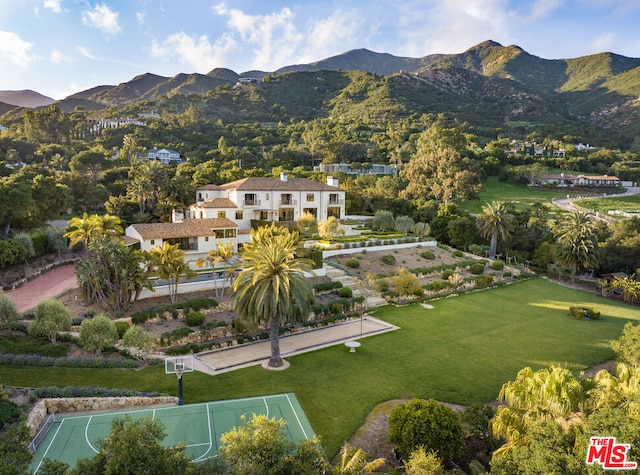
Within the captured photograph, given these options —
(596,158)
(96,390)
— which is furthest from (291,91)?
(96,390)

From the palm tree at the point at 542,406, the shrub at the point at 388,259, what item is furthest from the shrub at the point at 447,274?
the palm tree at the point at 542,406

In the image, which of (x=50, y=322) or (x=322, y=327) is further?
(x=322, y=327)

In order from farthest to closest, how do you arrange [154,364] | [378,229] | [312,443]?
[378,229] → [154,364] → [312,443]

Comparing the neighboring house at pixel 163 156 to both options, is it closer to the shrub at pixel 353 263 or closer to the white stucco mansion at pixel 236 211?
the white stucco mansion at pixel 236 211

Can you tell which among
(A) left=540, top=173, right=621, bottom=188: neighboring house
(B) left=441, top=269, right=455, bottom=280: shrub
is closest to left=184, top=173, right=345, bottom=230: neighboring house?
(B) left=441, top=269, right=455, bottom=280: shrub

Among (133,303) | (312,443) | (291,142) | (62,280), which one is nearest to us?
(312,443)

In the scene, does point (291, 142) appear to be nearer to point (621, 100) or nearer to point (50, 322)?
point (50, 322)
